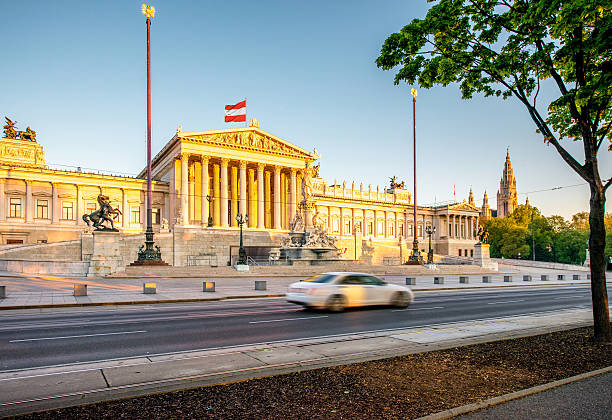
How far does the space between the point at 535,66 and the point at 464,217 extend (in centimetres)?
10795

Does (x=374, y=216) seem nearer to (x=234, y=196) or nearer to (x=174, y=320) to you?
(x=234, y=196)

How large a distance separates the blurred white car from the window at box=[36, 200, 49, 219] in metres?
62.2

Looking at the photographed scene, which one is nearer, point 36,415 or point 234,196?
point 36,415

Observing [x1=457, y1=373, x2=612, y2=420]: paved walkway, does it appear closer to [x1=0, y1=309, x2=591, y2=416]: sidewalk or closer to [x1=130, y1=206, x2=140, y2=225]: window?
[x1=0, y1=309, x2=591, y2=416]: sidewalk

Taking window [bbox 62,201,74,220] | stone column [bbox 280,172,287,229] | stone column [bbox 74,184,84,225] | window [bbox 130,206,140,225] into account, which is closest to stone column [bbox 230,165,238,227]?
stone column [bbox 280,172,287,229]

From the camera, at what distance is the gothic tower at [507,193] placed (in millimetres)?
163000

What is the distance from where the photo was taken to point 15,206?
2549 inches

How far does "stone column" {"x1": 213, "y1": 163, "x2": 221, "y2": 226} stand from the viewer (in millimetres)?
77000

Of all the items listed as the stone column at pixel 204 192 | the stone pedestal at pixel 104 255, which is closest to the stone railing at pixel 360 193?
the stone column at pixel 204 192

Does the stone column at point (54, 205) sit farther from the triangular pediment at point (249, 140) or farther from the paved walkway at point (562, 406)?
the paved walkway at point (562, 406)

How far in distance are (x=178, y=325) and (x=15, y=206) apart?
6365cm

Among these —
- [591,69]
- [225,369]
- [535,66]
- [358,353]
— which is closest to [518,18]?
[535,66]

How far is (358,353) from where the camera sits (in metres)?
9.13

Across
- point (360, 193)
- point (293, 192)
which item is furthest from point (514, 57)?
point (360, 193)
